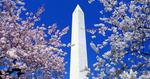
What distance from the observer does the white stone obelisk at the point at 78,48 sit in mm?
14230

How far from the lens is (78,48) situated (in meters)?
14.8

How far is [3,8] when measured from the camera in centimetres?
1018

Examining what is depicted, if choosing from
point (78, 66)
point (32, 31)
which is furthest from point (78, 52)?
point (32, 31)

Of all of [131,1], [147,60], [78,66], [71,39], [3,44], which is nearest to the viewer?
[147,60]

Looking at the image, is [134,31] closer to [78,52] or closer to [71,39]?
[78,52]

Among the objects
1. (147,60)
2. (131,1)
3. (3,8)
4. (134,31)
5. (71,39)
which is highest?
(71,39)

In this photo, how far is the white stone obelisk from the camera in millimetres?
14230

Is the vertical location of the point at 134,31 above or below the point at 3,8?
below

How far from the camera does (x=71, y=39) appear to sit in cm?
1562

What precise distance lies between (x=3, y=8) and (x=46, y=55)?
1.79 m

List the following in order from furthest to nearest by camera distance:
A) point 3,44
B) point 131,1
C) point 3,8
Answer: point 3,8 < point 3,44 < point 131,1

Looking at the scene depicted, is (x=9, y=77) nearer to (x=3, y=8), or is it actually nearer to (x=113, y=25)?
(x=3, y=8)

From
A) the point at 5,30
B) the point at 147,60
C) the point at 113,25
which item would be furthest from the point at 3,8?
the point at 147,60

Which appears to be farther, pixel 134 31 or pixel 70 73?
pixel 70 73
